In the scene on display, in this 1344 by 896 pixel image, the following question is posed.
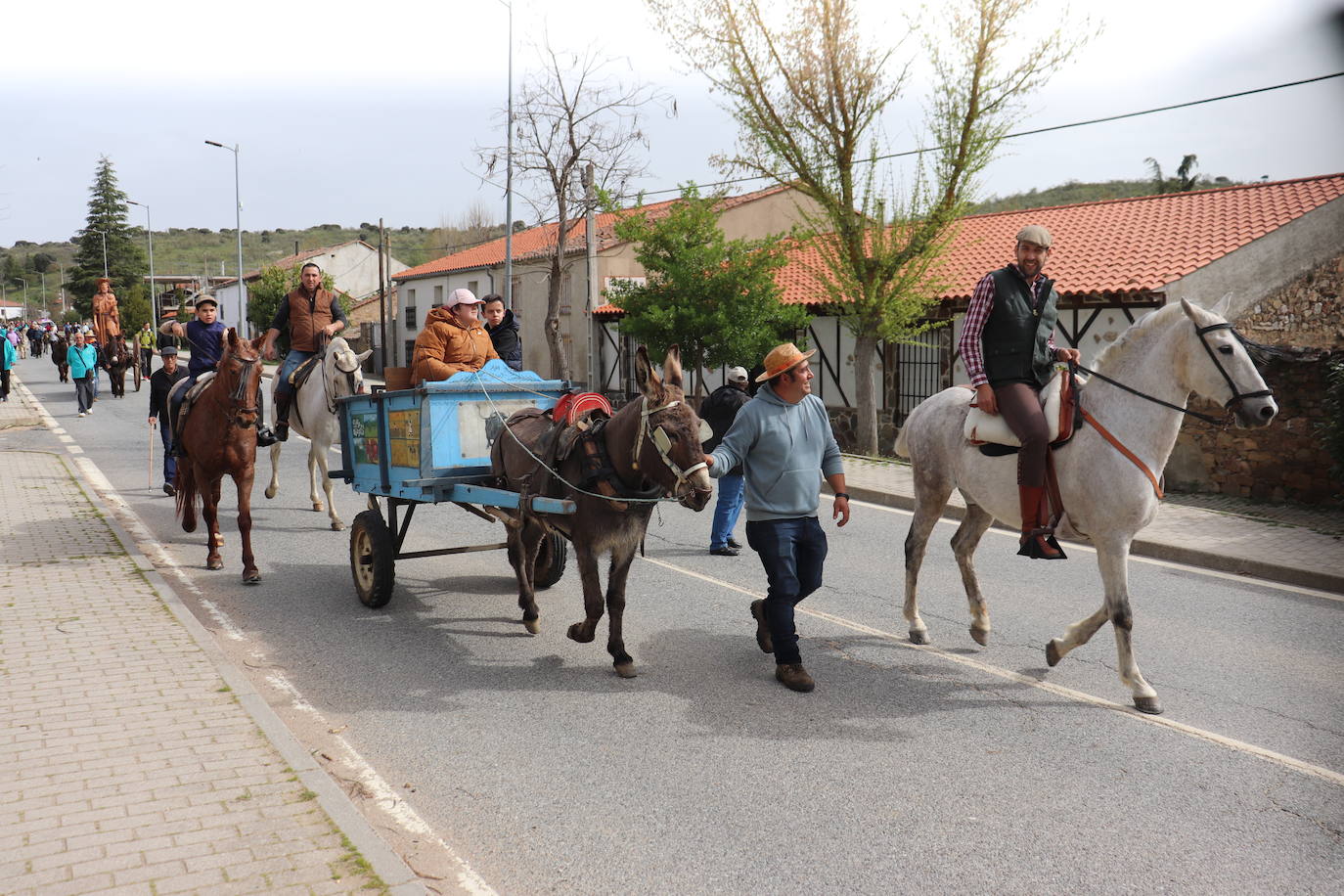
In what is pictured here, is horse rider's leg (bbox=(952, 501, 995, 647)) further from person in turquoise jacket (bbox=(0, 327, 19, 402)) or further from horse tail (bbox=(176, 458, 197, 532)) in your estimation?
person in turquoise jacket (bbox=(0, 327, 19, 402))

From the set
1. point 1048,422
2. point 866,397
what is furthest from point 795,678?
point 866,397

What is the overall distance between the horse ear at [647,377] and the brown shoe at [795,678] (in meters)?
1.82

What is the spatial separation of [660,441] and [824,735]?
70.9 inches

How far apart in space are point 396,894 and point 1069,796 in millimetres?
2944

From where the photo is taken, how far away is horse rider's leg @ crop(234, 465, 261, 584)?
348 inches

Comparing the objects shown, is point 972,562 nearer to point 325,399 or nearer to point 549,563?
point 549,563

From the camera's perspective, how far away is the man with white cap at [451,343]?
8055 mm

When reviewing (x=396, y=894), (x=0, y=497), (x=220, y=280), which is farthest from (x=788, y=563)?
(x=220, y=280)

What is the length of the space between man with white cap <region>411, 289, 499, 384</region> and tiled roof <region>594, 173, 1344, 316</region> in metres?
13.5

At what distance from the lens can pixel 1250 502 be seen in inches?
563

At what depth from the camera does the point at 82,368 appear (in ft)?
82.7

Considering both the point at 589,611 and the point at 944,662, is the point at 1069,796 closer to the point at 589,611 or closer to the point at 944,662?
the point at 944,662

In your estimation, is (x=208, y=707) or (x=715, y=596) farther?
(x=715, y=596)

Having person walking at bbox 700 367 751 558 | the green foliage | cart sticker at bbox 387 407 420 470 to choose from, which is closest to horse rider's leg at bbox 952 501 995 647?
person walking at bbox 700 367 751 558
